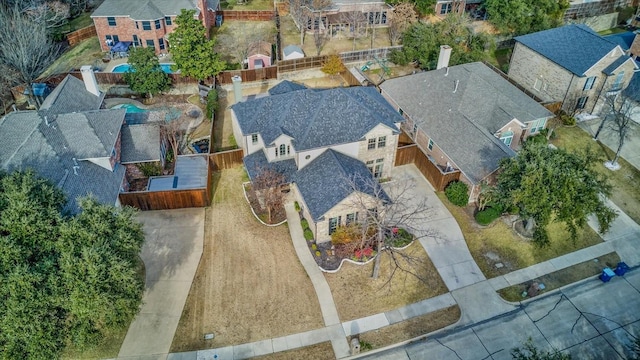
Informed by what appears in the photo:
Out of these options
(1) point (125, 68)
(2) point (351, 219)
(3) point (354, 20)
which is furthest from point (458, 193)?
(1) point (125, 68)

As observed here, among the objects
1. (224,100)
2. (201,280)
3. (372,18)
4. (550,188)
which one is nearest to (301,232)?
(201,280)

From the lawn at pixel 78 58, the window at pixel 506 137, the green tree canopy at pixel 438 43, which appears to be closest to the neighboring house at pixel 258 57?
the green tree canopy at pixel 438 43

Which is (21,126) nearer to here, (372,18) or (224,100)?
(224,100)

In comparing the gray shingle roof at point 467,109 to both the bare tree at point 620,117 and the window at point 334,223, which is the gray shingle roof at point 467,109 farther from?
the window at point 334,223

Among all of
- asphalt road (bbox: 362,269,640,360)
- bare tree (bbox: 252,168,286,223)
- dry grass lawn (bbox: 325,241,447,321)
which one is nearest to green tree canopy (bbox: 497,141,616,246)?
asphalt road (bbox: 362,269,640,360)

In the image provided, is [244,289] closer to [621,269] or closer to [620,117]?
[621,269]

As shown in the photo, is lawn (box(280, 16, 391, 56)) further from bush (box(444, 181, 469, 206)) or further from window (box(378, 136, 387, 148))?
bush (box(444, 181, 469, 206))

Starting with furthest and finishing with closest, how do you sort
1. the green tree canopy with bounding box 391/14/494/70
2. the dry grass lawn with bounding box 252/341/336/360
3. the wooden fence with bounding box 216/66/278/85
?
1. the green tree canopy with bounding box 391/14/494/70
2. the wooden fence with bounding box 216/66/278/85
3. the dry grass lawn with bounding box 252/341/336/360
